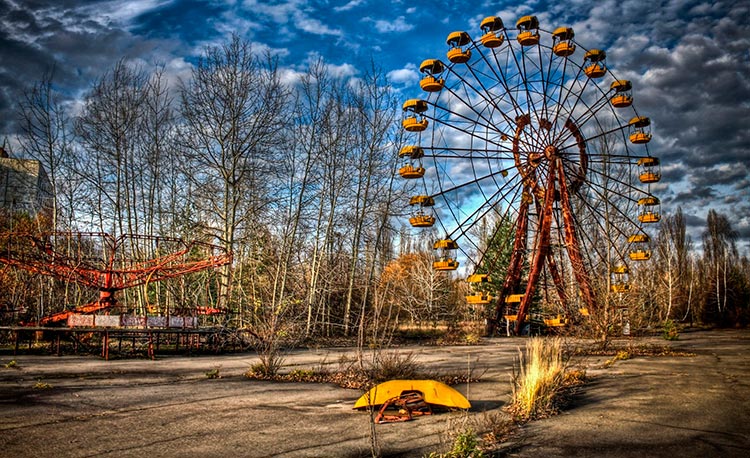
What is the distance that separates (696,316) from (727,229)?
29822mm

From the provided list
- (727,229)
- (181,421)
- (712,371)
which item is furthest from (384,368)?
(727,229)

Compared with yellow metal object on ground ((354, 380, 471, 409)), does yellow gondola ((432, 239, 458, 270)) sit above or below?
above

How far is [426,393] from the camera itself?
792 cm

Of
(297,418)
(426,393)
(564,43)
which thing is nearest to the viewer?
(297,418)

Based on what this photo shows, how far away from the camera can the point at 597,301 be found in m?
19.3

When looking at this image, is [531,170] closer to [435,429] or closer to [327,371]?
[327,371]

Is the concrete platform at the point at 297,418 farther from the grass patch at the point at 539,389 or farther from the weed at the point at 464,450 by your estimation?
the weed at the point at 464,450

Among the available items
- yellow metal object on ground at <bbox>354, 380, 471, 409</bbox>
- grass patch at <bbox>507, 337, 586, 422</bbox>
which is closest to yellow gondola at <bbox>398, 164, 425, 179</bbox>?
grass patch at <bbox>507, 337, 586, 422</bbox>

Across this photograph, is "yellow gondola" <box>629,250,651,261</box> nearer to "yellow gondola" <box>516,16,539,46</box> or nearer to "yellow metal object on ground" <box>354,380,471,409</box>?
"yellow gondola" <box>516,16,539,46</box>

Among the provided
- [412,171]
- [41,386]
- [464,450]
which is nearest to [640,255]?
[412,171]

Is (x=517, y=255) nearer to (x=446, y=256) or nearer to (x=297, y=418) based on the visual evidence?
(x=446, y=256)

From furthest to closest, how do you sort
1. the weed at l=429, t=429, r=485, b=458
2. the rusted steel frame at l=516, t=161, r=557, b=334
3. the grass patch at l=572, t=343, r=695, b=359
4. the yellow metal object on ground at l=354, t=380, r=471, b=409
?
the rusted steel frame at l=516, t=161, r=557, b=334, the grass patch at l=572, t=343, r=695, b=359, the yellow metal object on ground at l=354, t=380, r=471, b=409, the weed at l=429, t=429, r=485, b=458

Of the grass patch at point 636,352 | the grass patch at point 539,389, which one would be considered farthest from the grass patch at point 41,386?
the grass patch at point 636,352

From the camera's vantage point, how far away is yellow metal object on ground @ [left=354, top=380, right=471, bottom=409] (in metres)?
7.79
